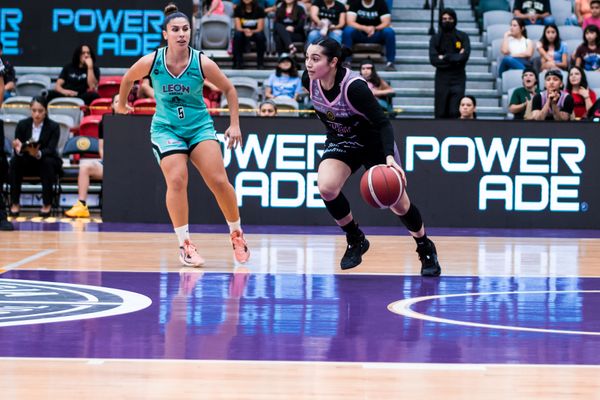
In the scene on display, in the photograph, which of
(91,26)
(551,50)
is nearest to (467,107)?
(551,50)

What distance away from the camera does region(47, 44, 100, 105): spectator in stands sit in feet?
55.6

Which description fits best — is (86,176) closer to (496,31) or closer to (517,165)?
(517,165)

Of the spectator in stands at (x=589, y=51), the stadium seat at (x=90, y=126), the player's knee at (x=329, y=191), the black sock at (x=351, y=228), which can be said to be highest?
the spectator in stands at (x=589, y=51)

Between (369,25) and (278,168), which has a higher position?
(369,25)

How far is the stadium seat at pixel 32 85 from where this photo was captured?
57.4ft

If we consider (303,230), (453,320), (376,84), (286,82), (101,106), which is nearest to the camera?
(453,320)

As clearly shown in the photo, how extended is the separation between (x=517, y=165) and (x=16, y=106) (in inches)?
273

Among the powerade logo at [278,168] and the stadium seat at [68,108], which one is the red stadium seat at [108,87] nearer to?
the stadium seat at [68,108]

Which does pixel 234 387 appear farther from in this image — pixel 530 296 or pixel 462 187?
pixel 462 187

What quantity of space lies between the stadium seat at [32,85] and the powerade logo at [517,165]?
21.0ft

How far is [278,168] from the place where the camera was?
13.7 metres

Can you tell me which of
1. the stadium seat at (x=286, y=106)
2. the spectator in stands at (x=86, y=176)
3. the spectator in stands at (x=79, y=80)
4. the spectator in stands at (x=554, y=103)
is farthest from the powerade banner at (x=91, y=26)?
the spectator in stands at (x=554, y=103)

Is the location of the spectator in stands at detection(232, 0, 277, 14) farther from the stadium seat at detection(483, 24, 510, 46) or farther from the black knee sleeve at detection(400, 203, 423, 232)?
the black knee sleeve at detection(400, 203, 423, 232)

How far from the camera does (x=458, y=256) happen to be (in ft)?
34.4
